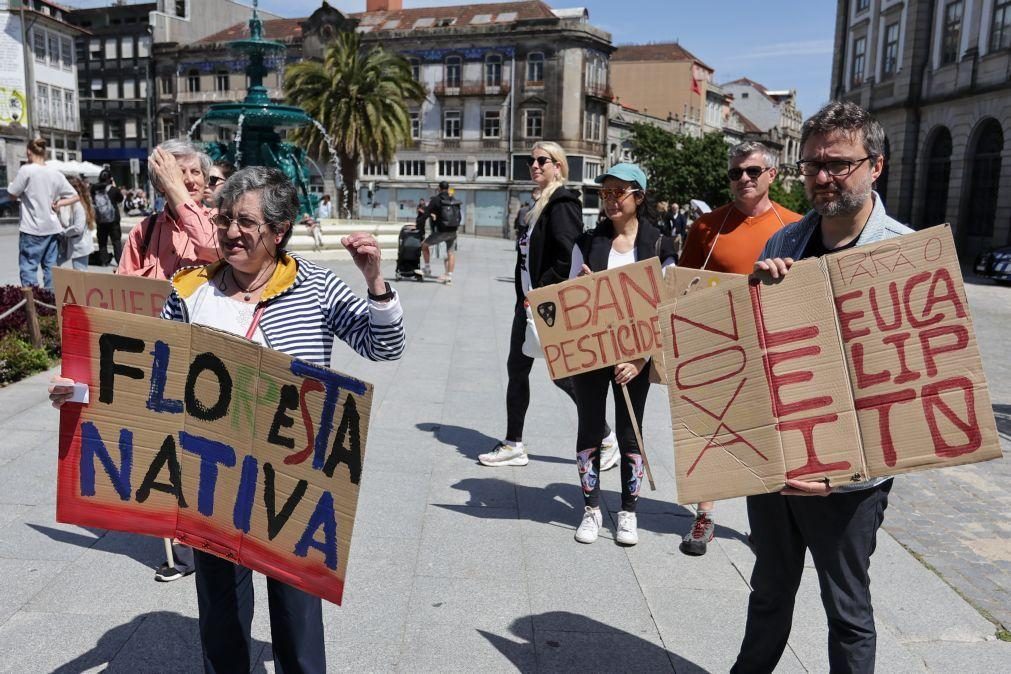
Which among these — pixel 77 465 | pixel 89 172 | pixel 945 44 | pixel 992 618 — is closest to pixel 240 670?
pixel 77 465

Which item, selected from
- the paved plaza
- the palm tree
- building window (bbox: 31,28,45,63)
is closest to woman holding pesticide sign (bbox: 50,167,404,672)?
the paved plaza

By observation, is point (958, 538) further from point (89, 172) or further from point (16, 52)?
point (16, 52)

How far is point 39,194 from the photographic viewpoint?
9523mm

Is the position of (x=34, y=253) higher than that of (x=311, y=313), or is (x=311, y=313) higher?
(x=311, y=313)

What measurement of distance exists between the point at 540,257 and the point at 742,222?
54.4 inches

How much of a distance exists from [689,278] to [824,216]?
123 centimetres

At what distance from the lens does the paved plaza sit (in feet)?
11.2

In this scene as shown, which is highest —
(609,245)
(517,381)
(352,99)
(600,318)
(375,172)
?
(352,99)

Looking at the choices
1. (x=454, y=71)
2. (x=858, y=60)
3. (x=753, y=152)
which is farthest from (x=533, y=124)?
(x=753, y=152)

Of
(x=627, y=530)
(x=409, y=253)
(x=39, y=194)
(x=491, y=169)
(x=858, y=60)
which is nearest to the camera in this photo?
(x=627, y=530)

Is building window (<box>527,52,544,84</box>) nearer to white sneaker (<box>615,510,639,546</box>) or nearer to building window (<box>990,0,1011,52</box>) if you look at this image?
building window (<box>990,0,1011,52</box>)

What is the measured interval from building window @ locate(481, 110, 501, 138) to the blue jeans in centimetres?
4633

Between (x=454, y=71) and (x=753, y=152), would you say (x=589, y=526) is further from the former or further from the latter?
(x=454, y=71)

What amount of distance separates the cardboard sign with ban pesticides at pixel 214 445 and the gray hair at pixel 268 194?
0.45 metres
